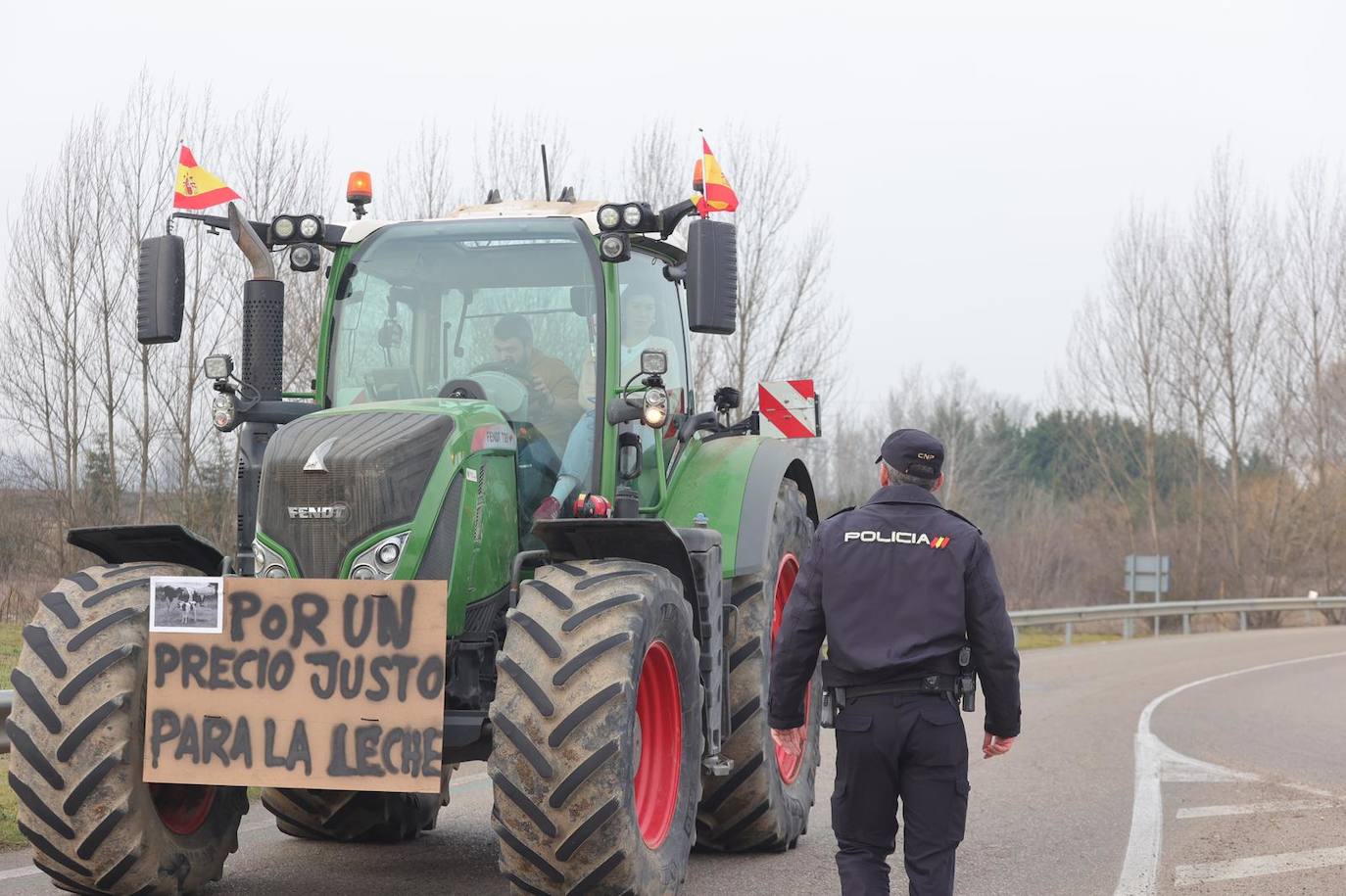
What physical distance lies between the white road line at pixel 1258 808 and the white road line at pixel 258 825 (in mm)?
4235

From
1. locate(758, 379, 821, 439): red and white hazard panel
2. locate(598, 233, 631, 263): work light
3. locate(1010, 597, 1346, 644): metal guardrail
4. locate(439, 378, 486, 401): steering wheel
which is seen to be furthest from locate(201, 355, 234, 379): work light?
locate(1010, 597, 1346, 644): metal guardrail

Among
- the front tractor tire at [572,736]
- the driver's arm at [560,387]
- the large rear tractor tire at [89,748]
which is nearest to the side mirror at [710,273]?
the driver's arm at [560,387]

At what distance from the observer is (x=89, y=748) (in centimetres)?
546

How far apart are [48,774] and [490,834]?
2.89 metres

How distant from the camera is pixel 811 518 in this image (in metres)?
9.09

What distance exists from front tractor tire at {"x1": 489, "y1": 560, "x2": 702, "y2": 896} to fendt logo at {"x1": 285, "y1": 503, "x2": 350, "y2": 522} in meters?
0.78

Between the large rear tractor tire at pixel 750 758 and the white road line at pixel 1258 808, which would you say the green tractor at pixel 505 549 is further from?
the white road line at pixel 1258 808

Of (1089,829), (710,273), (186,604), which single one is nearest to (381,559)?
(186,604)

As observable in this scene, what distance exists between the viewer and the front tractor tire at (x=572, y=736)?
5188 mm

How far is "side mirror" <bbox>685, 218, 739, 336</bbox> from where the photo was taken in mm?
6512

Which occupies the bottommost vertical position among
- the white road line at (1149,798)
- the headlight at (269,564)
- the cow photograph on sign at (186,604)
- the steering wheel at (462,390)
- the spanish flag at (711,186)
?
the white road line at (1149,798)

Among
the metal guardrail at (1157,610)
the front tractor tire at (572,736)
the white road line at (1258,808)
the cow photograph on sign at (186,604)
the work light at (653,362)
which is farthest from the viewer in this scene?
the metal guardrail at (1157,610)

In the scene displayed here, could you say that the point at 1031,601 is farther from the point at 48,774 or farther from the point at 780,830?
the point at 48,774

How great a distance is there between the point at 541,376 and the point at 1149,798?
509 centimetres
